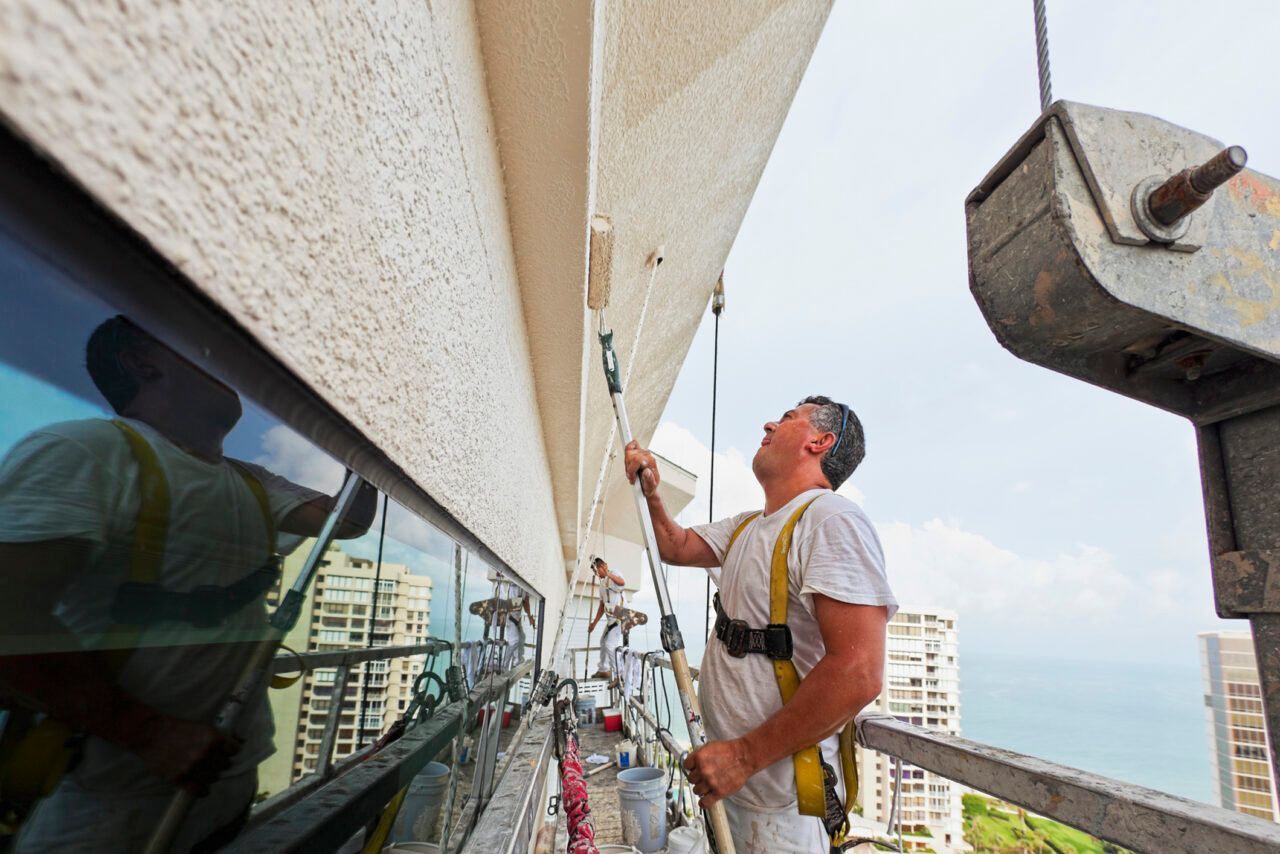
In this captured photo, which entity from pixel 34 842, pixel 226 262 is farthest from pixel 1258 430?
pixel 34 842

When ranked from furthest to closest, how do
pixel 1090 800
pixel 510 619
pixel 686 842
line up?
pixel 686 842 < pixel 510 619 < pixel 1090 800

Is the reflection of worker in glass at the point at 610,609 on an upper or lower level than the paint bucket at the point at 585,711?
upper

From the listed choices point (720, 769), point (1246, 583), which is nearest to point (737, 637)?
point (720, 769)

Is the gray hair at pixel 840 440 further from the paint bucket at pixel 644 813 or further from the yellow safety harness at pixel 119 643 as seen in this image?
the paint bucket at pixel 644 813

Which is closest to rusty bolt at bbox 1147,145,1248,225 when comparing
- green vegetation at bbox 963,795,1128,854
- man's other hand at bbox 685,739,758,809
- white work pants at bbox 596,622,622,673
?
green vegetation at bbox 963,795,1128,854

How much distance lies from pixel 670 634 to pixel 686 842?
1.63 metres

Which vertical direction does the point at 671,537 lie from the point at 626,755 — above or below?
above

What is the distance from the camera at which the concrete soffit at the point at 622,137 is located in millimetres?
996

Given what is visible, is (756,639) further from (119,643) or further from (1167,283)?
(119,643)

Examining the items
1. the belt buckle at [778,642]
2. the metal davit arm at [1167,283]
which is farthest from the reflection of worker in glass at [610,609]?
the metal davit arm at [1167,283]

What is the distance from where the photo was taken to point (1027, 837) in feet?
4.63

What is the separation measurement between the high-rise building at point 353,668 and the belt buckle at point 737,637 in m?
0.84

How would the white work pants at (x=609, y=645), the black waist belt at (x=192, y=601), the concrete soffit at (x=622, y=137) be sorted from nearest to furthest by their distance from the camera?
the black waist belt at (x=192, y=601)
the concrete soffit at (x=622, y=137)
the white work pants at (x=609, y=645)

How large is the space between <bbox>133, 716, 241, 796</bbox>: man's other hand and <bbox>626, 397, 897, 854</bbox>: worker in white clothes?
3.65ft
